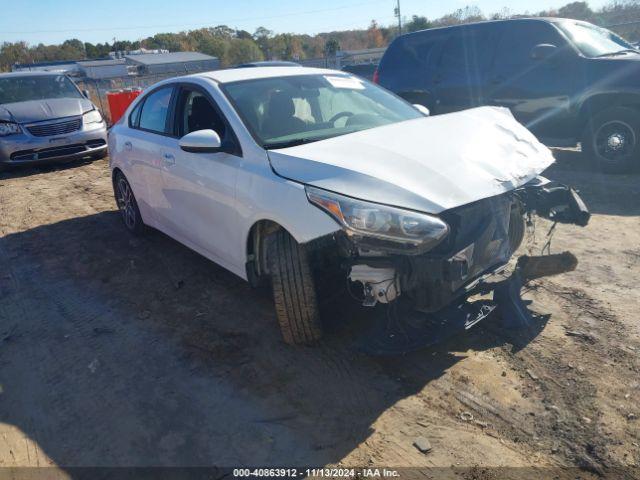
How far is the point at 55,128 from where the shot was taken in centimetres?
975

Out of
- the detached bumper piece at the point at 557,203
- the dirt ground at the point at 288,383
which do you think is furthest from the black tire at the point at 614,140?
the detached bumper piece at the point at 557,203

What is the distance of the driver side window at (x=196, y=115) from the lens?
156 inches

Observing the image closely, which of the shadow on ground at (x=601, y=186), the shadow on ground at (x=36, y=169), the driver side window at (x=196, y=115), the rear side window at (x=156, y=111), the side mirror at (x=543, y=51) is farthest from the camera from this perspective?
the shadow on ground at (x=36, y=169)

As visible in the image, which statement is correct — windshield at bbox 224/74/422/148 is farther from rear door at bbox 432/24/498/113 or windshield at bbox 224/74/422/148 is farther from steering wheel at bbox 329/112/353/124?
rear door at bbox 432/24/498/113

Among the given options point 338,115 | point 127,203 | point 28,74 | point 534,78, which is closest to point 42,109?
point 28,74

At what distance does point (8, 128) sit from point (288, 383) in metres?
8.80

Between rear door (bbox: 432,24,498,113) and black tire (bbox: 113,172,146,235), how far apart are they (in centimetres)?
509

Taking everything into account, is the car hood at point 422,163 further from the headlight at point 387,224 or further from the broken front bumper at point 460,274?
the broken front bumper at point 460,274

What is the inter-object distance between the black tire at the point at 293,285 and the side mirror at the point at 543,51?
5.74 metres

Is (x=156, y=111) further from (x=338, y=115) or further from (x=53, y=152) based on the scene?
(x=53, y=152)

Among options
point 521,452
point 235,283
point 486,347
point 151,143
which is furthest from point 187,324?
point 521,452

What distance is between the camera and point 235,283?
14.8 ft

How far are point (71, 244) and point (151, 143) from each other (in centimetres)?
191

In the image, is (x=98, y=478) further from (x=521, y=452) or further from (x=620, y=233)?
(x=620, y=233)
